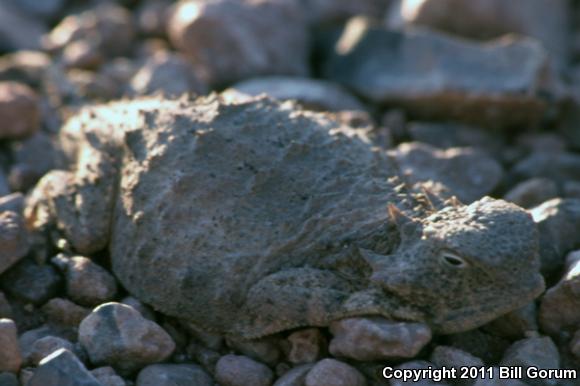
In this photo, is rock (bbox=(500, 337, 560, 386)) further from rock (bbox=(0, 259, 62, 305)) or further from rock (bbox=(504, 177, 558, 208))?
rock (bbox=(0, 259, 62, 305))

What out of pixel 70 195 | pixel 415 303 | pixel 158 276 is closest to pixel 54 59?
pixel 70 195

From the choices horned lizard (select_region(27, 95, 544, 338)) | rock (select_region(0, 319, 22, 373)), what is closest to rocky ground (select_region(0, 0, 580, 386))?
rock (select_region(0, 319, 22, 373))

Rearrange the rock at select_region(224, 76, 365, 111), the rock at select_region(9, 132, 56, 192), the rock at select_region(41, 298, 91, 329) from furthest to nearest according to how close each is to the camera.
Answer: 1. the rock at select_region(224, 76, 365, 111)
2. the rock at select_region(9, 132, 56, 192)
3. the rock at select_region(41, 298, 91, 329)

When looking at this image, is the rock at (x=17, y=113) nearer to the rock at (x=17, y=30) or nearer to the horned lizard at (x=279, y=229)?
the horned lizard at (x=279, y=229)

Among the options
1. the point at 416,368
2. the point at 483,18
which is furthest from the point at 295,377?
the point at 483,18

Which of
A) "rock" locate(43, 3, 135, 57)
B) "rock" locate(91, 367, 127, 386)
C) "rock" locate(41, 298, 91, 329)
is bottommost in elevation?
"rock" locate(91, 367, 127, 386)

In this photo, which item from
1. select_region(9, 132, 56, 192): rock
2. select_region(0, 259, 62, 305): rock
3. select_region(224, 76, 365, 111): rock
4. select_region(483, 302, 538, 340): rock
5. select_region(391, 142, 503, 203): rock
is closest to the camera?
select_region(483, 302, 538, 340): rock
